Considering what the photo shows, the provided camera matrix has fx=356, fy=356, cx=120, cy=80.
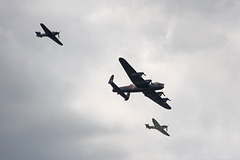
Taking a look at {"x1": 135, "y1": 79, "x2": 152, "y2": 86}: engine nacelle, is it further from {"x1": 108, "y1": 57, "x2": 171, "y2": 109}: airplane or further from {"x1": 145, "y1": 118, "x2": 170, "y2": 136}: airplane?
{"x1": 145, "y1": 118, "x2": 170, "y2": 136}: airplane

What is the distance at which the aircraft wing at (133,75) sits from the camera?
72825mm

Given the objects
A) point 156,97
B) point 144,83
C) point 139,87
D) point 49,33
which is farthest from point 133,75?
point 49,33

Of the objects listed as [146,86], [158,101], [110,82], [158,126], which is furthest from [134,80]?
[158,126]

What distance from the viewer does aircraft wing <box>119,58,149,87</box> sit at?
7282 cm

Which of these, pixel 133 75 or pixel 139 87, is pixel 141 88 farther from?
pixel 133 75

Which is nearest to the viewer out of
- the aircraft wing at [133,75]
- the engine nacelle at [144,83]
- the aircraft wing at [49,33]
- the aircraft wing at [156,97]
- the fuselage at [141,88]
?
the aircraft wing at [133,75]

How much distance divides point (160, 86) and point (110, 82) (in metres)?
12.8

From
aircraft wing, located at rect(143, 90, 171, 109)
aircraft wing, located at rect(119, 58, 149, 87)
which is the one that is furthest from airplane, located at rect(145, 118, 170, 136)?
aircraft wing, located at rect(119, 58, 149, 87)

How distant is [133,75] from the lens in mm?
75125

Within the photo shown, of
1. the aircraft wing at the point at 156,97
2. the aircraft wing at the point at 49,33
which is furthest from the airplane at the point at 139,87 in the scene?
the aircraft wing at the point at 49,33

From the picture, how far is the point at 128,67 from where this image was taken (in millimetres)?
73812

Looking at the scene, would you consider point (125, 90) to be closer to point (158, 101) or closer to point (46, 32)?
point (158, 101)

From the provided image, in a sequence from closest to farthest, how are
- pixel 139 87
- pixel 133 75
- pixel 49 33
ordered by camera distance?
pixel 133 75, pixel 139 87, pixel 49 33

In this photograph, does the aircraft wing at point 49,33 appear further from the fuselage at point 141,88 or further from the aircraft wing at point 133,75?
the aircraft wing at point 133,75
